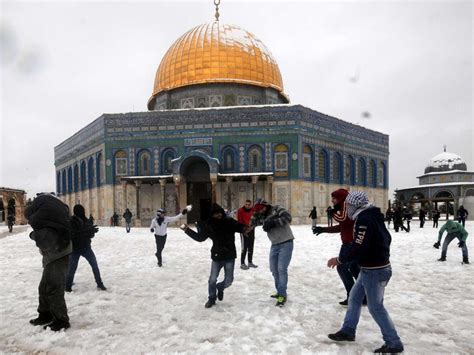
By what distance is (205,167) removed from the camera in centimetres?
2669

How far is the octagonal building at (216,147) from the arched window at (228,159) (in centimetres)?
7

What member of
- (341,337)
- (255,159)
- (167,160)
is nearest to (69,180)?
(167,160)

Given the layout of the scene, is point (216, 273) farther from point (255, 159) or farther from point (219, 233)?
point (255, 159)

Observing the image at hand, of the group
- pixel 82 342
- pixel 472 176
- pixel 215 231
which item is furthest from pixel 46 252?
pixel 472 176

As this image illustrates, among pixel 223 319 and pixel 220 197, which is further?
pixel 220 197

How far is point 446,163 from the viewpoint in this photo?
43.1 m

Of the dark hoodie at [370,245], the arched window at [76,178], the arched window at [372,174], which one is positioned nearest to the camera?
the dark hoodie at [370,245]

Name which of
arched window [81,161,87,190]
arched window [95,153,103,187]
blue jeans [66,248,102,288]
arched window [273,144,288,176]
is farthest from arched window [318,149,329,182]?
blue jeans [66,248,102,288]

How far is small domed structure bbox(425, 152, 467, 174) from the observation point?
42.8 meters

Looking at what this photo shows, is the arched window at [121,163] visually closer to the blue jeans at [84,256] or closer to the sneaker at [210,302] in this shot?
the blue jeans at [84,256]

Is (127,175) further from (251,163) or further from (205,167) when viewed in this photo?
(251,163)

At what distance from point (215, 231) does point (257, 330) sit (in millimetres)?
1503

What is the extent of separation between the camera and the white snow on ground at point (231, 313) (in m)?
4.10

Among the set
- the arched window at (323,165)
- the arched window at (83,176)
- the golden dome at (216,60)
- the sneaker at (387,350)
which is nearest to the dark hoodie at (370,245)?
the sneaker at (387,350)
